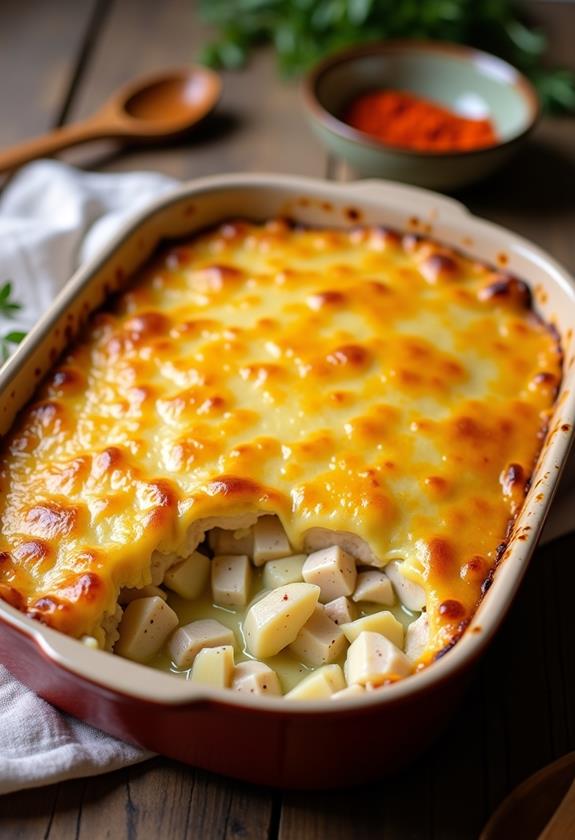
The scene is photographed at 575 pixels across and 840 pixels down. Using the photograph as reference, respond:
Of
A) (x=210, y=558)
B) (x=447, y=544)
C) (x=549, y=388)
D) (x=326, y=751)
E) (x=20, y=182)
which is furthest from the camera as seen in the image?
(x=20, y=182)

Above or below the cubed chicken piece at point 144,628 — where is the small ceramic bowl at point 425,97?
below

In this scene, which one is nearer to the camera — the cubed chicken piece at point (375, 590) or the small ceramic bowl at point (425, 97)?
the cubed chicken piece at point (375, 590)

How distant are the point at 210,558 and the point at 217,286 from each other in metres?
0.65

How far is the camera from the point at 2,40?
3.54 meters

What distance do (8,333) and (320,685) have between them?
1.12 meters

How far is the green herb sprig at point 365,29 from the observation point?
10.9 feet

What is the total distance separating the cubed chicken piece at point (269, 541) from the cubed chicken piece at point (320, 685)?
0.26m

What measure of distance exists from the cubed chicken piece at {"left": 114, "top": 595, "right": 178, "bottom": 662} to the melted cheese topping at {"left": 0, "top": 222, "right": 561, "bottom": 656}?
0.05m

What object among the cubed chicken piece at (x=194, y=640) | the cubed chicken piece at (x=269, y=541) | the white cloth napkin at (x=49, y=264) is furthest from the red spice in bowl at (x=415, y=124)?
the cubed chicken piece at (x=194, y=640)

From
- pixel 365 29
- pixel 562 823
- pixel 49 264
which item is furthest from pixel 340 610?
pixel 365 29

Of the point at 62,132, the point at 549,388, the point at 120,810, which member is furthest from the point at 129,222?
the point at 120,810

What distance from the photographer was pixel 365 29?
133 inches

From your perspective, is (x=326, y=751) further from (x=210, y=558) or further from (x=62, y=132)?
(x=62, y=132)

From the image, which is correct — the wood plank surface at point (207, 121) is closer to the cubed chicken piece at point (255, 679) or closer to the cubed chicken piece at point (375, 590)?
the cubed chicken piece at point (375, 590)
